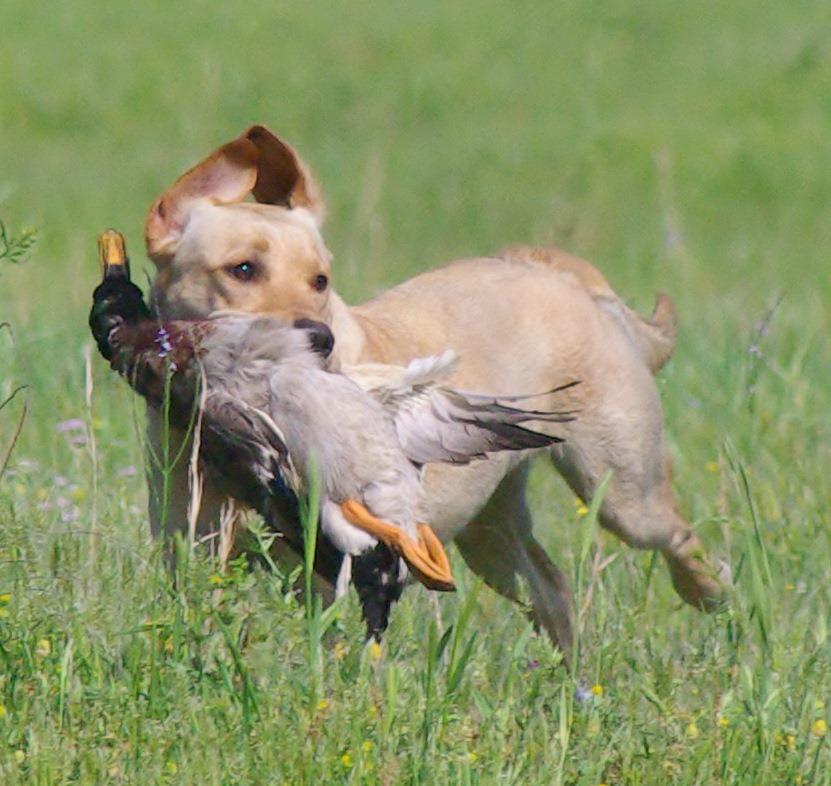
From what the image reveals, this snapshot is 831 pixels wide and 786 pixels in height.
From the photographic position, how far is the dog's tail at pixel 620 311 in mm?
5816

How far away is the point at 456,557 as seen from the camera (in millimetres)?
5859

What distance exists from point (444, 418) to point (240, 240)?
1.06 metres

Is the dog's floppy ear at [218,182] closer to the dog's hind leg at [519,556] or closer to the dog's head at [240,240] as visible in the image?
the dog's head at [240,240]

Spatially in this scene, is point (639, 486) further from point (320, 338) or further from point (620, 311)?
point (320, 338)

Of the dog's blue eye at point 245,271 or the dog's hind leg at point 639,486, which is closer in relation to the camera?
the dog's blue eye at point 245,271

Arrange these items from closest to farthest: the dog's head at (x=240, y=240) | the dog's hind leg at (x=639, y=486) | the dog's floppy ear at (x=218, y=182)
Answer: the dog's head at (x=240, y=240) < the dog's floppy ear at (x=218, y=182) < the dog's hind leg at (x=639, y=486)

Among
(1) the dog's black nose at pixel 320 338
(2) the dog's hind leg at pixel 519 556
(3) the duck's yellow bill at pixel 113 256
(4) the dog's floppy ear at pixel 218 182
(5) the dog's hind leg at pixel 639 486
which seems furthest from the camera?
(2) the dog's hind leg at pixel 519 556

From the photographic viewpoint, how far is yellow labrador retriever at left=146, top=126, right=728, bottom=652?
15.5ft

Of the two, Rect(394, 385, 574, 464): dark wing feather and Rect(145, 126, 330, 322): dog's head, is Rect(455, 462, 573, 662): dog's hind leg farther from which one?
Rect(394, 385, 574, 464): dark wing feather

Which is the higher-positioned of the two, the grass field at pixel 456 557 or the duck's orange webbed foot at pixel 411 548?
the duck's orange webbed foot at pixel 411 548

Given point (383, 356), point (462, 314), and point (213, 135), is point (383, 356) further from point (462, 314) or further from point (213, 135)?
point (213, 135)

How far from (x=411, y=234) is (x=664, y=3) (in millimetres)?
7202

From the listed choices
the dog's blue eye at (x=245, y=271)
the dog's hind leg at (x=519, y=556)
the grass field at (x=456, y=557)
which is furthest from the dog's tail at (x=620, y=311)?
the dog's blue eye at (x=245, y=271)

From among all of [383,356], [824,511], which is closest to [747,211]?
[824,511]
